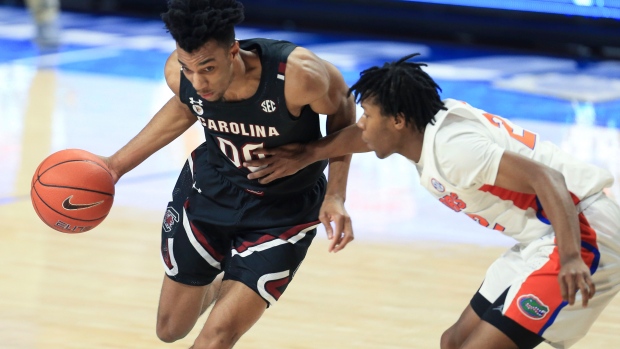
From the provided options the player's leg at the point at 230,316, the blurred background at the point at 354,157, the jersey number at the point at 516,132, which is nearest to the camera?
the jersey number at the point at 516,132

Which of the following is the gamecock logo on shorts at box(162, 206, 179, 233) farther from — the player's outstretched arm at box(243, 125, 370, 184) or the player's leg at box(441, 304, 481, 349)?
the player's leg at box(441, 304, 481, 349)

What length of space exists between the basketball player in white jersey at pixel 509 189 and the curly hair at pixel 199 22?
53 cm

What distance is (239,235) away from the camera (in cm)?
414

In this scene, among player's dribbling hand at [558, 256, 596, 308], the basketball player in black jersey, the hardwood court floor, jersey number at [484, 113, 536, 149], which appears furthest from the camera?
the hardwood court floor

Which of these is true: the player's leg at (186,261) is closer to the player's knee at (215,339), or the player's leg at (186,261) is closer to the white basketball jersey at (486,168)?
the player's knee at (215,339)

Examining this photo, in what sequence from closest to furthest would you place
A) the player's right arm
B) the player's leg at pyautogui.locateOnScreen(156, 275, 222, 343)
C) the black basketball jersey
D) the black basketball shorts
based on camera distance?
the black basketball jersey < the black basketball shorts < the player's right arm < the player's leg at pyautogui.locateOnScreen(156, 275, 222, 343)

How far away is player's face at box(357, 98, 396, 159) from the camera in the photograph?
343cm

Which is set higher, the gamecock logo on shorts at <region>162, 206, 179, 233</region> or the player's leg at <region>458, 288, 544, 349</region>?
the player's leg at <region>458, 288, 544, 349</region>

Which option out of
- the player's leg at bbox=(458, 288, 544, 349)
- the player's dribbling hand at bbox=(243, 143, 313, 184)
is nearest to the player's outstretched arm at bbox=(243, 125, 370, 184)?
the player's dribbling hand at bbox=(243, 143, 313, 184)

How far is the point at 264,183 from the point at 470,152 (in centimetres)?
107

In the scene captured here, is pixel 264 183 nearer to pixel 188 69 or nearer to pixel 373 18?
pixel 188 69

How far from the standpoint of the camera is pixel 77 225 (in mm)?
4086

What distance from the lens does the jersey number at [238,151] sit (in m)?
3.99

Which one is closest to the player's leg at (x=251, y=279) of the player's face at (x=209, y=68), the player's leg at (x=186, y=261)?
the player's leg at (x=186, y=261)
